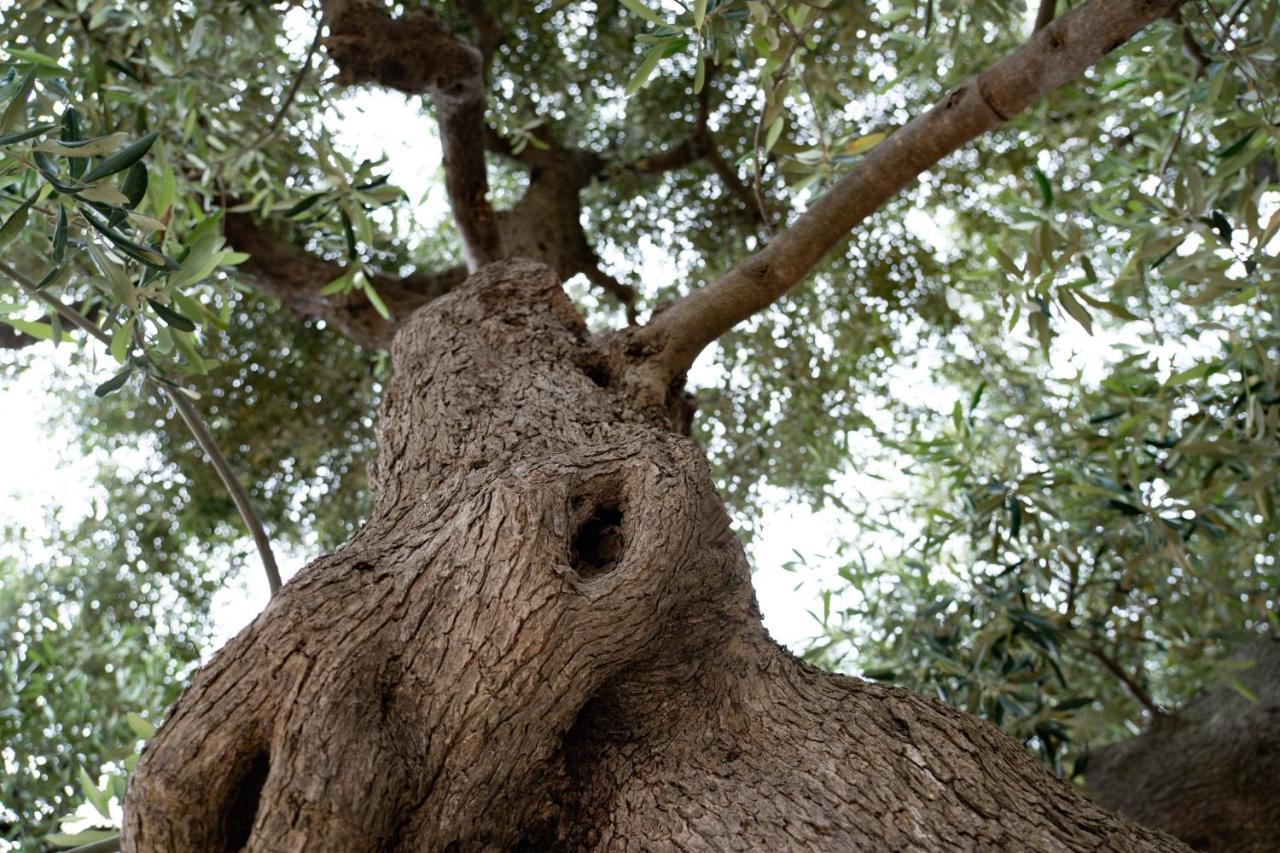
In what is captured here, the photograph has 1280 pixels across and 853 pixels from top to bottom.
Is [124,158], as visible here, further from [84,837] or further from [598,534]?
[84,837]

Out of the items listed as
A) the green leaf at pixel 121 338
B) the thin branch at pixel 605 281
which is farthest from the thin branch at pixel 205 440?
the thin branch at pixel 605 281

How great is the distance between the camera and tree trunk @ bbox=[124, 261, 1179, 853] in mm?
1561

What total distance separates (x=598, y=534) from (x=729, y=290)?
1113 mm

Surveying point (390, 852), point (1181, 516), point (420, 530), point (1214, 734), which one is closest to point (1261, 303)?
point (1181, 516)

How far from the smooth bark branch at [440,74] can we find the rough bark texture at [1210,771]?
340cm

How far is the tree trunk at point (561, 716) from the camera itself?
5.12ft

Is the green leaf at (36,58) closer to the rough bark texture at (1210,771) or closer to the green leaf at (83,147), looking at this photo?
the green leaf at (83,147)

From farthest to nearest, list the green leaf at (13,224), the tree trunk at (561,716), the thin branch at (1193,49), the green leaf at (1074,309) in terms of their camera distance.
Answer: the thin branch at (1193,49) → the green leaf at (1074,309) → the green leaf at (13,224) → the tree trunk at (561,716)

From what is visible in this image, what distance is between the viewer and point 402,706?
1.70m

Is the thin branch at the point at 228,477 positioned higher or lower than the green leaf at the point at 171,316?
lower

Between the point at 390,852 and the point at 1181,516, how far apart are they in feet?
11.0

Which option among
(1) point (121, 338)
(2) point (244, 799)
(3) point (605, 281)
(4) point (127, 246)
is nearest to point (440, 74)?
(3) point (605, 281)

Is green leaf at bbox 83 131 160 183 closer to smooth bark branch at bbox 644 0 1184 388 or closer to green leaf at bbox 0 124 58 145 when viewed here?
green leaf at bbox 0 124 58 145

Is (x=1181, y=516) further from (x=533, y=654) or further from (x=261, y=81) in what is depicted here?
(x=261, y=81)
